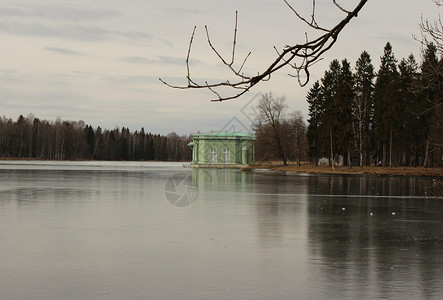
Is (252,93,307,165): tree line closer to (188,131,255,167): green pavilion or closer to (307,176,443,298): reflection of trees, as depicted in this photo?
(188,131,255,167): green pavilion

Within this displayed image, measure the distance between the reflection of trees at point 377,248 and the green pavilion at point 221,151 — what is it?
8872cm

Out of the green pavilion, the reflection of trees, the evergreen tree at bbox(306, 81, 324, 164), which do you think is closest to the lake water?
the reflection of trees

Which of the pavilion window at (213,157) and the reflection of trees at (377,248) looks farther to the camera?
the pavilion window at (213,157)

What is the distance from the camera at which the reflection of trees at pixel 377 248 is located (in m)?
8.99

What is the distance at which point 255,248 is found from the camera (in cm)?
1248

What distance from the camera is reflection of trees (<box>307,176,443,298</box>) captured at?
354 inches

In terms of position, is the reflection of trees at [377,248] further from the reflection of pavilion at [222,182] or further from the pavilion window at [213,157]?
the pavilion window at [213,157]

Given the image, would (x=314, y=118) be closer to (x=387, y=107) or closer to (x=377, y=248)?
(x=387, y=107)

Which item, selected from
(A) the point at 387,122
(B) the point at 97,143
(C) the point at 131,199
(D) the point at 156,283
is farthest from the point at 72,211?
(B) the point at 97,143

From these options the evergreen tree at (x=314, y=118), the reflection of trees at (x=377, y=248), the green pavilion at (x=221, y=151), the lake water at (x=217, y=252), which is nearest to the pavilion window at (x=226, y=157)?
the green pavilion at (x=221, y=151)

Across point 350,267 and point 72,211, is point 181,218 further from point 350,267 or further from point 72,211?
point 350,267

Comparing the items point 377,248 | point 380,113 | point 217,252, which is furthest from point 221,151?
point 217,252

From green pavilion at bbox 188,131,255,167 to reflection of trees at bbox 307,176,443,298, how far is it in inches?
3493

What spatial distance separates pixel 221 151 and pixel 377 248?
10006cm
